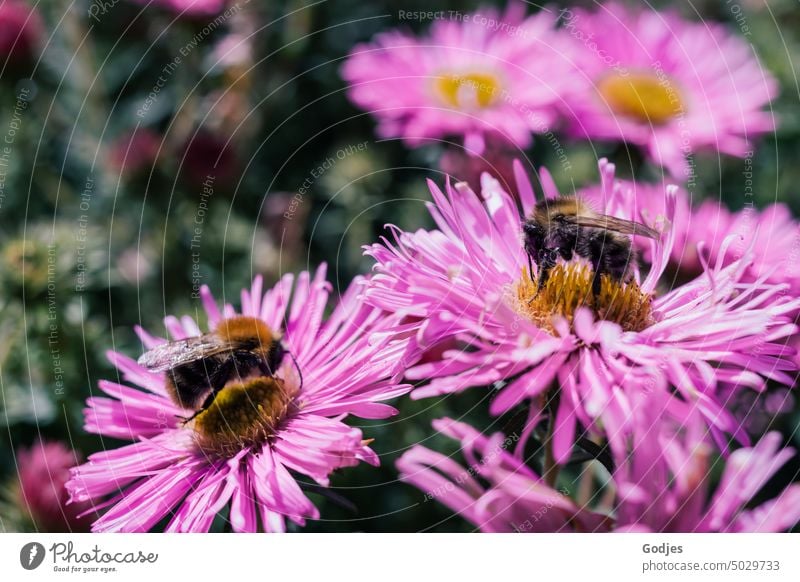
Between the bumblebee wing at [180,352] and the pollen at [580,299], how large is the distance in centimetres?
18

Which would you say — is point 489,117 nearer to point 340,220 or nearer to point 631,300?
point 340,220

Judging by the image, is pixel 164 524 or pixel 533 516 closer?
pixel 533 516

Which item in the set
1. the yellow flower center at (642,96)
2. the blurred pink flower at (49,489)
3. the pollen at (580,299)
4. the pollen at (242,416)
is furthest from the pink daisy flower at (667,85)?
the blurred pink flower at (49,489)

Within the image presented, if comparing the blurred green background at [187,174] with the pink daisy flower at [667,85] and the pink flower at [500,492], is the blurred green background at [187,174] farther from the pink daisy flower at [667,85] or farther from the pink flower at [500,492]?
the pink flower at [500,492]

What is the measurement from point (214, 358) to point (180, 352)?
0.07 feet

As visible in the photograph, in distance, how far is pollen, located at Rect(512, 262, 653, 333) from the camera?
17.8 inches

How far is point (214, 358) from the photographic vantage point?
1.57ft

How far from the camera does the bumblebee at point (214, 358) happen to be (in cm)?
47

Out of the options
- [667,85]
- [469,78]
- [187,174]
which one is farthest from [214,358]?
[667,85]

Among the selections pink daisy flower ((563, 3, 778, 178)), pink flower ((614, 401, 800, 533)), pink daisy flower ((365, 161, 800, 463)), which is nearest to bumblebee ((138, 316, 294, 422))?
pink daisy flower ((365, 161, 800, 463))

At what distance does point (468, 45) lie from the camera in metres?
0.85

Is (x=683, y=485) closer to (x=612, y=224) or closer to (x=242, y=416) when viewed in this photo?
(x=612, y=224)
